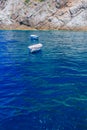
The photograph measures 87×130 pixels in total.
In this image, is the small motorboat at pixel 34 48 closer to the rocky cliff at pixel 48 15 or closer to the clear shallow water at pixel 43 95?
the clear shallow water at pixel 43 95

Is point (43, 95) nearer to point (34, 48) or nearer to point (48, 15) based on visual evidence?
point (34, 48)

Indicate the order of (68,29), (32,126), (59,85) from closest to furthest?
1. (32,126)
2. (59,85)
3. (68,29)

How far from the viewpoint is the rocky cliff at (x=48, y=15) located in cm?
9744

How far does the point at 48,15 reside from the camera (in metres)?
99.4

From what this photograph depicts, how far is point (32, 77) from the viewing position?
25.3m

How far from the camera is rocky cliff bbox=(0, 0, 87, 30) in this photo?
9744 centimetres

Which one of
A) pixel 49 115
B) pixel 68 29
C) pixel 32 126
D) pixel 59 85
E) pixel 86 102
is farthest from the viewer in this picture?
pixel 68 29

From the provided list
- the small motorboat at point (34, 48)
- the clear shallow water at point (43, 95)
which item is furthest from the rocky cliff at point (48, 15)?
the clear shallow water at point (43, 95)

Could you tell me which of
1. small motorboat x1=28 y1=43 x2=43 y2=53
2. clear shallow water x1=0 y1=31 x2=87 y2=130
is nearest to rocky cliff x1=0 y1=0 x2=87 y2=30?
Answer: small motorboat x1=28 y1=43 x2=43 y2=53

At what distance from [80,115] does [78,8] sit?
88285 millimetres

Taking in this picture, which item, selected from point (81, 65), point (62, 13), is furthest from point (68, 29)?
point (81, 65)

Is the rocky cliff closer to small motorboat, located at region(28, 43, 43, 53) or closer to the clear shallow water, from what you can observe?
small motorboat, located at region(28, 43, 43, 53)

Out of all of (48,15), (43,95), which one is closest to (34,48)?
(43,95)

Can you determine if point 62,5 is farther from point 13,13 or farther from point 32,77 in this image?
point 32,77
